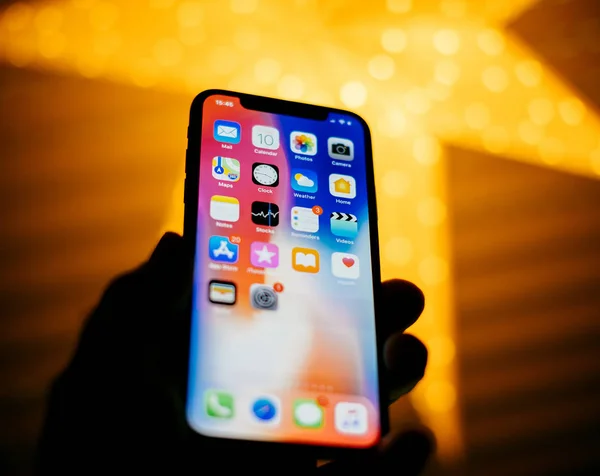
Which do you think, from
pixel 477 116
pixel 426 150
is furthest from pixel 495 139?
pixel 426 150

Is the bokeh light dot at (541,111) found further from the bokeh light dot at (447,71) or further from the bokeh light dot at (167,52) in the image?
the bokeh light dot at (167,52)

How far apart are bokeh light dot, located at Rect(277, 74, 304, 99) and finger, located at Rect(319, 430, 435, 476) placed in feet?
3.36

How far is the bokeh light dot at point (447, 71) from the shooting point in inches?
62.0

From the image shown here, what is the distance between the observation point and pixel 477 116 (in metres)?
1.55

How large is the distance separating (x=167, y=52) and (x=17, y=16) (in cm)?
35

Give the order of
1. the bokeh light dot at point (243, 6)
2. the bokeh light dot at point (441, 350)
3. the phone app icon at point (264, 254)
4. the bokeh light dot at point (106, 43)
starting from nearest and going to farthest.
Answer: the phone app icon at point (264, 254)
the bokeh light dot at point (441, 350)
the bokeh light dot at point (106, 43)
the bokeh light dot at point (243, 6)

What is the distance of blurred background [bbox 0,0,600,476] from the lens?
50.6 inches

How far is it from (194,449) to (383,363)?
0.69 feet

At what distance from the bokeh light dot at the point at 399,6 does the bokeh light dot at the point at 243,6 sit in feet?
1.12

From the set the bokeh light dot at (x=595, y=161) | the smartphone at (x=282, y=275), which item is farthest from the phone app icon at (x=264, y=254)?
the bokeh light dot at (x=595, y=161)

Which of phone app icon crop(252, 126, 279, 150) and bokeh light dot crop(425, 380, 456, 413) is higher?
phone app icon crop(252, 126, 279, 150)

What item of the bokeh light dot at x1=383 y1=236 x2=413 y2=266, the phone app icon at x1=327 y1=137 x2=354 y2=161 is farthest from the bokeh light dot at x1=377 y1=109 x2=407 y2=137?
the phone app icon at x1=327 y1=137 x2=354 y2=161

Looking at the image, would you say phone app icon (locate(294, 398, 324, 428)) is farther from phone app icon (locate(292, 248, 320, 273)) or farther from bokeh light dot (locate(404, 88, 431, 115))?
bokeh light dot (locate(404, 88, 431, 115))

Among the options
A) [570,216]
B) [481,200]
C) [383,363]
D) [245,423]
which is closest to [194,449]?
[245,423]
